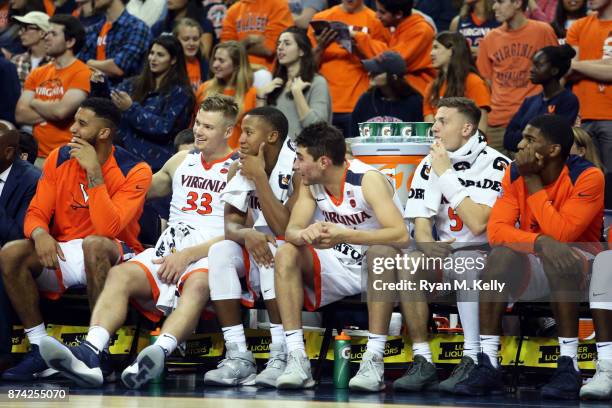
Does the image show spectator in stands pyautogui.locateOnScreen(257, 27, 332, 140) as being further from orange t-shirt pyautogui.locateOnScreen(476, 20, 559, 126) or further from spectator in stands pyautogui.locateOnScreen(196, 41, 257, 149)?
orange t-shirt pyautogui.locateOnScreen(476, 20, 559, 126)

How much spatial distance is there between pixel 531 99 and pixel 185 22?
3.74 meters

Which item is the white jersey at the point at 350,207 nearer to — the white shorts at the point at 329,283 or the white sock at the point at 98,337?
the white shorts at the point at 329,283

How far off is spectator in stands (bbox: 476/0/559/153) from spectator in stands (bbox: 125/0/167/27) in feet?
12.8

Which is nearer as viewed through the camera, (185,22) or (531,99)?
(531,99)

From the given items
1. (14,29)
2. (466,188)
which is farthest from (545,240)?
(14,29)

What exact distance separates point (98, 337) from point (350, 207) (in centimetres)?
177

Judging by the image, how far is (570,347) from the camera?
654cm

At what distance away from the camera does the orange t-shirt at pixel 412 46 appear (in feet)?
33.8

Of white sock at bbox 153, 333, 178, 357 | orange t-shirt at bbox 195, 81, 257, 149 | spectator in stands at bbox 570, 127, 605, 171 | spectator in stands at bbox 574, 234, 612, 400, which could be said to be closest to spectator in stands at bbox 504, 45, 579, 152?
spectator in stands at bbox 570, 127, 605, 171

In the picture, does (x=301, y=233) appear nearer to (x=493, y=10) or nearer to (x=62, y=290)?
(x=62, y=290)

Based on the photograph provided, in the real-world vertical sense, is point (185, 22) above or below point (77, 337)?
above

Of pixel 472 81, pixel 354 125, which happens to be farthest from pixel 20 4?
pixel 472 81

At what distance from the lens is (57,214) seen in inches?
307

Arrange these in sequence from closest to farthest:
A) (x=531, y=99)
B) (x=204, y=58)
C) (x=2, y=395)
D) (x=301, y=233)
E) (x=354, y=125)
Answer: (x=2, y=395) → (x=301, y=233) → (x=531, y=99) → (x=354, y=125) → (x=204, y=58)
